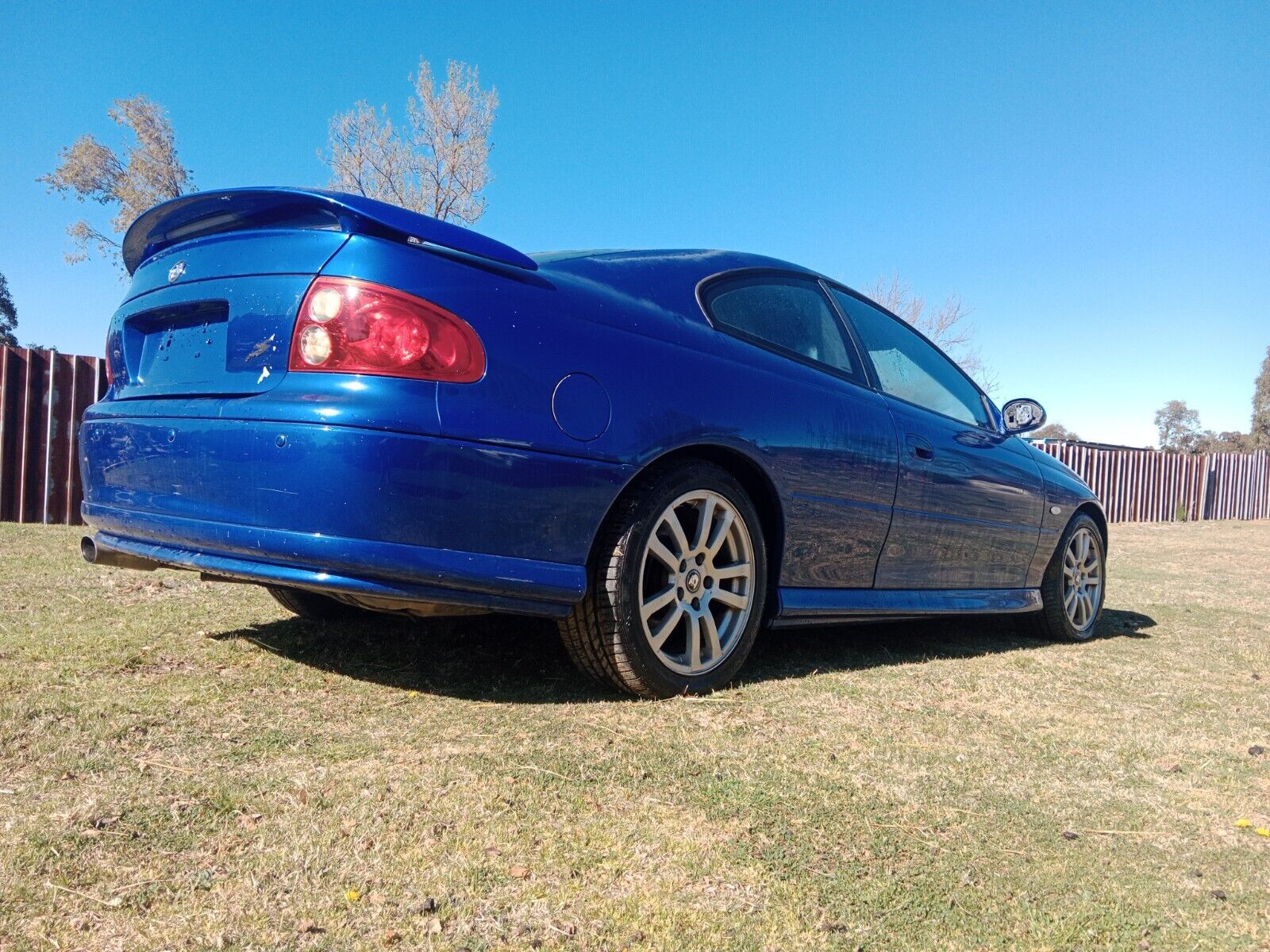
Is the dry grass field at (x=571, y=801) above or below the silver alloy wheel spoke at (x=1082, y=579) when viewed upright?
below

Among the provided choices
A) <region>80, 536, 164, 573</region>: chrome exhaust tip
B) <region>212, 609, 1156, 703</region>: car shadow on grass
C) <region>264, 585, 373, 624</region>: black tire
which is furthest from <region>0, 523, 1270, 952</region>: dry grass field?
<region>80, 536, 164, 573</region>: chrome exhaust tip

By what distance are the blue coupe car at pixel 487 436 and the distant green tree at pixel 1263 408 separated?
68.2 metres

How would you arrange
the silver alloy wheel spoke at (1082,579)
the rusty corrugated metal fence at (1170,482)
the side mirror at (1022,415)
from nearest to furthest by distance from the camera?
the side mirror at (1022,415)
the silver alloy wheel spoke at (1082,579)
the rusty corrugated metal fence at (1170,482)

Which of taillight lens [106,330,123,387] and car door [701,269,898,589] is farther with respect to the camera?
car door [701,269,898,589]

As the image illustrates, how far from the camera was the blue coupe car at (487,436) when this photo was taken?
2.27 metres

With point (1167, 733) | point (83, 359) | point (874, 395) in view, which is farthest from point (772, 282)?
point (83, 359)

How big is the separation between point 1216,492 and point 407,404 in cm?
2647

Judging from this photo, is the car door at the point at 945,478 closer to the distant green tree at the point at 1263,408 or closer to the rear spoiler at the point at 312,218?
the rear spoiler at the point at 312,218

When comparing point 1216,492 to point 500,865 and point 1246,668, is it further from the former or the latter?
point 500,865

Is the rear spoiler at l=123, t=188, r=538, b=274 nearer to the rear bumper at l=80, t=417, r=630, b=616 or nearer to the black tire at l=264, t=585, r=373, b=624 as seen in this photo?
the rear bumper at l=80, t=417, r=630, b=616

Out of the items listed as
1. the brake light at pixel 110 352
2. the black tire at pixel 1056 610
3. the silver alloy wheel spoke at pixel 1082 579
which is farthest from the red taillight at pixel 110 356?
the silver alloy wheel spoke at pixel 1082 579

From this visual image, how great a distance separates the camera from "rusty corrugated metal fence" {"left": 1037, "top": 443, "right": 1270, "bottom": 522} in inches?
770

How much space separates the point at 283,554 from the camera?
7.43ft

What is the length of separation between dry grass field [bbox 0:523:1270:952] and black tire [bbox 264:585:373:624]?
0.12 m
